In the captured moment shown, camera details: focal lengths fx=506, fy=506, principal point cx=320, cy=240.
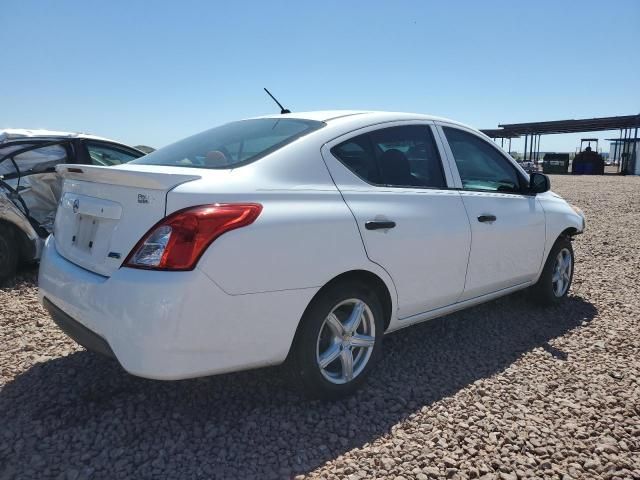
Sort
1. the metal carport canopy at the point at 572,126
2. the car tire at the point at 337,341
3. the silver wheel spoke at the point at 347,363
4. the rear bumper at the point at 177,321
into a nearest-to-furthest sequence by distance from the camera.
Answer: the rear bumper at the point at 177,321
the car tire at the point at 337,341
the silver wheel spoke at the point at 347,363
the metal carport canopy at the point at 572,126

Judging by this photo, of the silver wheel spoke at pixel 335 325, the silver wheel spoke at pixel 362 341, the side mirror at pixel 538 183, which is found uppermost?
the side mirror at pixel 538 183

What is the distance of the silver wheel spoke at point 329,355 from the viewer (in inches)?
109

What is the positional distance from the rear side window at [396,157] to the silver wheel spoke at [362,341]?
0.90 m

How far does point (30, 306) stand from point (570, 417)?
4274 millimetres

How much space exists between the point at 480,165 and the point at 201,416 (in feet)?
8.68

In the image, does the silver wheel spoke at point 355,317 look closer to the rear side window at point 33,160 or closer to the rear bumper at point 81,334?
the rear bumper at point 81,334

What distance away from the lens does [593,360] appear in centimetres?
356

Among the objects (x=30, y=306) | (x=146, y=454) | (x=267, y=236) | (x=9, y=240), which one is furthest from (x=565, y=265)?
(x=9, y=240)

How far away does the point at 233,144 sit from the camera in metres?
3.07

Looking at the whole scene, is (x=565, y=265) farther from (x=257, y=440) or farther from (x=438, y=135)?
(x=257, y=440)

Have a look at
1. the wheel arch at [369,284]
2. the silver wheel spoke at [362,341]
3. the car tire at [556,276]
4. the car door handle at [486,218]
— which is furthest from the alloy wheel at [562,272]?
the silver wheel spoke at [362,341]

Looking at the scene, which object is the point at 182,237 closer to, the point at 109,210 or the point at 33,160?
the point at 109,210

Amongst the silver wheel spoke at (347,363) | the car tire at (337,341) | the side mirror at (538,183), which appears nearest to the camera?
the car tire at (337,341)

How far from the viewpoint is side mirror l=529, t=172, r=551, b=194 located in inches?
164
